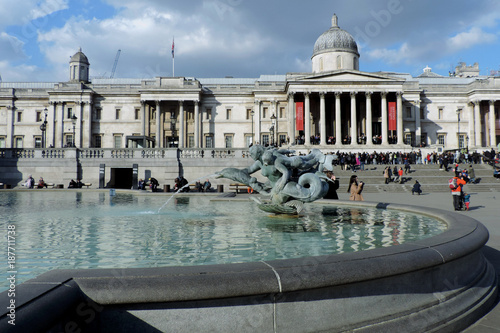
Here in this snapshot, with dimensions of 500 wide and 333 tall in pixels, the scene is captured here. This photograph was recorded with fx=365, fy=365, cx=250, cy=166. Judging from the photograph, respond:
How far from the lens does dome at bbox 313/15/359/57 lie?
58594mm

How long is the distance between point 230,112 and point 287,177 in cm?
5107

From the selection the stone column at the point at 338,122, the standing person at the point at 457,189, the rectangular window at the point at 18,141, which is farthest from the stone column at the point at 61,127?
the standing person at the point at 457,189

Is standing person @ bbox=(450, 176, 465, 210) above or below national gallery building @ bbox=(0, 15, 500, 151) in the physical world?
below

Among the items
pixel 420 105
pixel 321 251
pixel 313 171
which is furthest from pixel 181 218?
pixel 420 105

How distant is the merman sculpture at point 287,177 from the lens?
337 inches

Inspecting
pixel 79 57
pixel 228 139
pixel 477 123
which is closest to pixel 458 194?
pixel 228 139

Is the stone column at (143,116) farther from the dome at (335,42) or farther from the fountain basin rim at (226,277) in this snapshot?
the fountain basin rim at (226,277)

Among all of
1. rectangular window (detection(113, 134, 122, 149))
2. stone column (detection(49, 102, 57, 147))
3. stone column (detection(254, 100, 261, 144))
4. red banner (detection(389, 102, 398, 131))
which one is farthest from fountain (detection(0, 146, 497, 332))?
stone column (detection(49, 102, 57, 147))

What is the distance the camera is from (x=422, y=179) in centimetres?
3116

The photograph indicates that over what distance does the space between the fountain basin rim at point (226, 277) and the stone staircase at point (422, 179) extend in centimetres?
2423

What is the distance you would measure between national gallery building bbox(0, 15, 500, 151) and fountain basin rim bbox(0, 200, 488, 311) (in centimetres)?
5041

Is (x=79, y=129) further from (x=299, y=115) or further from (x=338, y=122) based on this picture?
(x=338, y=122)

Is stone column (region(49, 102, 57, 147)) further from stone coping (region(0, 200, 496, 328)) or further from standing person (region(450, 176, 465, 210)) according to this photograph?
stone coping (region(0, 200, 496, 328))

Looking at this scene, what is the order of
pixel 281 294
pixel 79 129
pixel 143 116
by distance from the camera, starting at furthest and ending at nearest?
pixel 79 129 < pixel 143 116 < pixel 281 294
